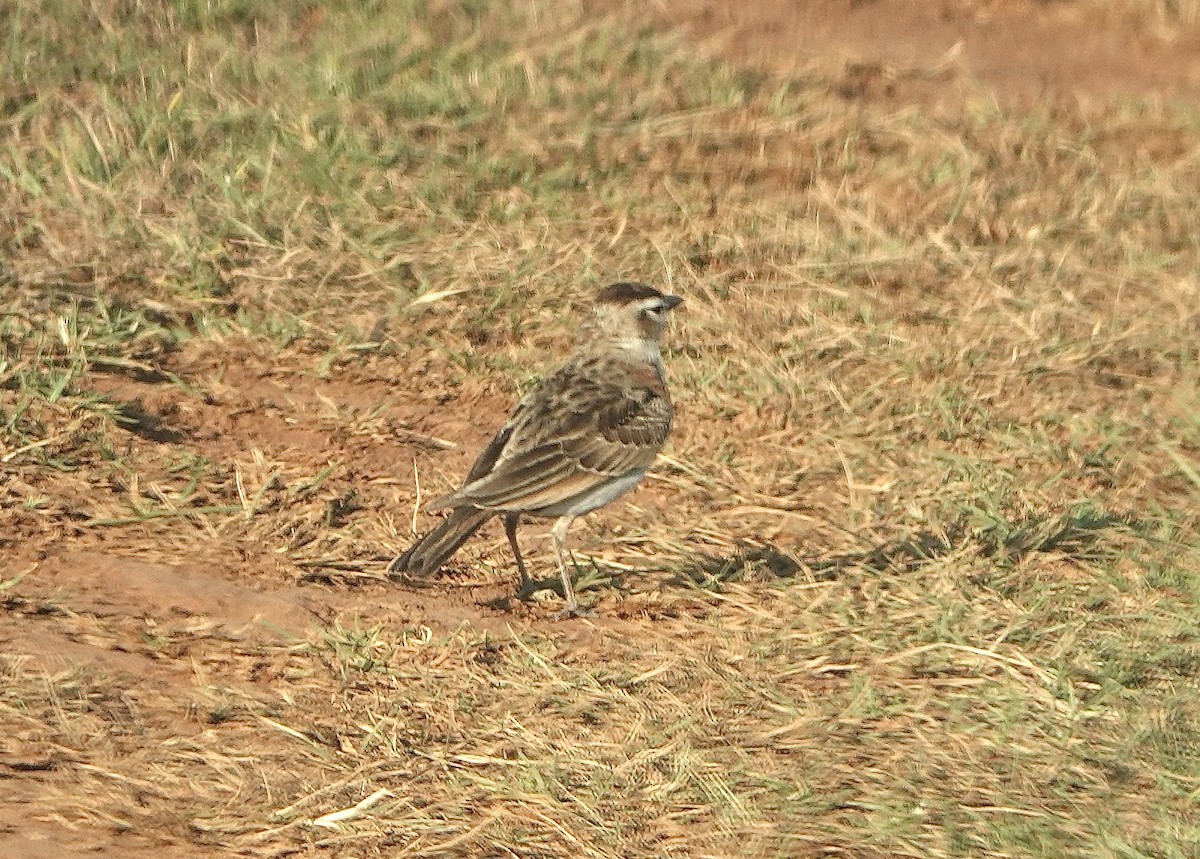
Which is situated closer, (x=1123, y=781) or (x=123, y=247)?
(x=1123, y=781)

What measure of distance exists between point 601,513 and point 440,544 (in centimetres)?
146

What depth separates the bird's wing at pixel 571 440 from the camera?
7.37 meters

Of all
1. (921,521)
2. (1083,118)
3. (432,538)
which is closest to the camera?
(432,538)

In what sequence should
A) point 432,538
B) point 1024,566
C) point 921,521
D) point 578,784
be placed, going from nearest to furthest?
point 578,784 < point 432,538 < point 1024,566 < point 921,521

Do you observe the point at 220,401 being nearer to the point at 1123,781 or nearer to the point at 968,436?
the point at 968,436

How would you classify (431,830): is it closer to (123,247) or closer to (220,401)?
(220,401)

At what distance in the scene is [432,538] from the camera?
716 cm

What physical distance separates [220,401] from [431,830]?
3.66m

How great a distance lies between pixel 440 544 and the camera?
714 centimetres

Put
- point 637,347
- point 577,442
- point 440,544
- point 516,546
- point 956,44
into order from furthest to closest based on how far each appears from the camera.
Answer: point 956,44 < point 637,347 < point 577,442 < point 516,546 < point 440,544

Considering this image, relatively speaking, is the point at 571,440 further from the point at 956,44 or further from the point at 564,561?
the point at 956,44

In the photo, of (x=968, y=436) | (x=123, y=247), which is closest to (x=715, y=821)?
(x=968, y=436)

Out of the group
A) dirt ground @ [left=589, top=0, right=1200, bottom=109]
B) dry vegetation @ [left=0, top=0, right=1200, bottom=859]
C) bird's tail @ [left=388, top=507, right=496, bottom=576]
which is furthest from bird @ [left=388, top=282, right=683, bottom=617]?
dirt ground @ [left=589, top=0, right=1200, bottom=109]

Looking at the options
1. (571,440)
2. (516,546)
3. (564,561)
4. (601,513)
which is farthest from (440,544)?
(601,513)
